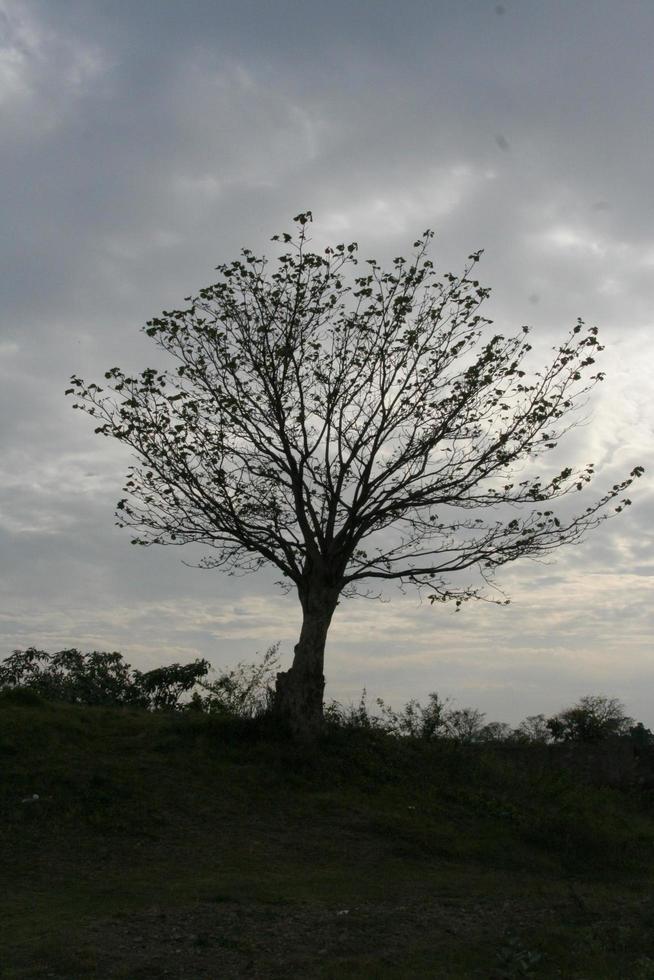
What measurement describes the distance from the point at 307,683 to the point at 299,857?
433cm

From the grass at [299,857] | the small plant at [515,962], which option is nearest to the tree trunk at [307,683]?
the grass at [299,857]

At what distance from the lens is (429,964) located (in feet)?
24.0

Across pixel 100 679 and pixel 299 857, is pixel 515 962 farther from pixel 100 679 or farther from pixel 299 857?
pixel 100 679

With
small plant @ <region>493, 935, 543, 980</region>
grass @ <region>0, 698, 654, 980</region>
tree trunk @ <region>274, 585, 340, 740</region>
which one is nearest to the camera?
small plant @ <region>493, 935, 543, 980</region>

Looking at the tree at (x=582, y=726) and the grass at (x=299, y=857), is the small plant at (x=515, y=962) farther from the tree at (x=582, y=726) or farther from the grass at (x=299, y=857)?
the tree at (x=582, y=726)

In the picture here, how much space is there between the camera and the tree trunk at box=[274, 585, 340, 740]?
15.0 m

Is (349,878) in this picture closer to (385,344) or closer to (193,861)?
(193,861)

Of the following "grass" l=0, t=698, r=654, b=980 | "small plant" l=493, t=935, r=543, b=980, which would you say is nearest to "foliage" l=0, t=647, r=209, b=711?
"grass" l=0, t=698, r=654, b=980

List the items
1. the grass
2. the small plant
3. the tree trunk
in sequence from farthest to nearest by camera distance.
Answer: the tree trunk < the grass < the small plant

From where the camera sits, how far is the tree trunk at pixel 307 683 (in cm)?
1502

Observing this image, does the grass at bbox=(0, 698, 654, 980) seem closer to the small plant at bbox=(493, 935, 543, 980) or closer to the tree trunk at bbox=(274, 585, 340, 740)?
the small plant at bbox=(493, 935, 543, 980)

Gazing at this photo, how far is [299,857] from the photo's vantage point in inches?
427

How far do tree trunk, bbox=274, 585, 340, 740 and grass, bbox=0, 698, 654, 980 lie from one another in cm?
41

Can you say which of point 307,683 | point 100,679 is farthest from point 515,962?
point 100,679
